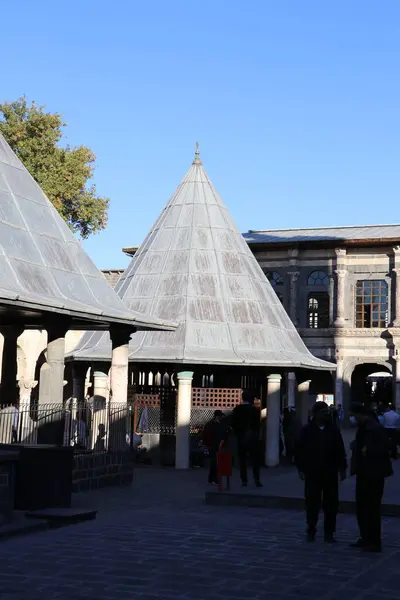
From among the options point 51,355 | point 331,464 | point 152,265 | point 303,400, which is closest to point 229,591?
point 331,464

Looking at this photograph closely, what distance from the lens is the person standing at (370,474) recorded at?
29.4ft

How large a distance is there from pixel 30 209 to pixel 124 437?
399cm

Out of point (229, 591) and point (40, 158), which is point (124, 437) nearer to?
point (229, 591)

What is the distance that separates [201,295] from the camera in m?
20.2

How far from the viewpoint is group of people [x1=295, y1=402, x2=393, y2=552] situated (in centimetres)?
914

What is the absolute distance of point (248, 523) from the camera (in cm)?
1087

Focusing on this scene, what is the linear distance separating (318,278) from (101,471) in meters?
36.2

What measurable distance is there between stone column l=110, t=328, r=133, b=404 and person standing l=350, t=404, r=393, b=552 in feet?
21.8

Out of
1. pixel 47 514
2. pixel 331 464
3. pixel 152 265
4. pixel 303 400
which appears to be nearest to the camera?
pixel 331 464

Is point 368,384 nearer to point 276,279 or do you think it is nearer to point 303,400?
point 276,279

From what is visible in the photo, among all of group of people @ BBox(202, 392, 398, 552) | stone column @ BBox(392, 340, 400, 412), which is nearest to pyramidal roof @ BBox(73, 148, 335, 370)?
group of people @ BBox(202, 392, 398, 552)

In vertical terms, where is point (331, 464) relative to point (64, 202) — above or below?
below

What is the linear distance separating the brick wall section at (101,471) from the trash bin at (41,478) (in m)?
2.81

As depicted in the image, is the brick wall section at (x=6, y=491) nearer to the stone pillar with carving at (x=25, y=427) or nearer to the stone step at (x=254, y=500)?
the stone pillar with carving at (x=25, y=427)
